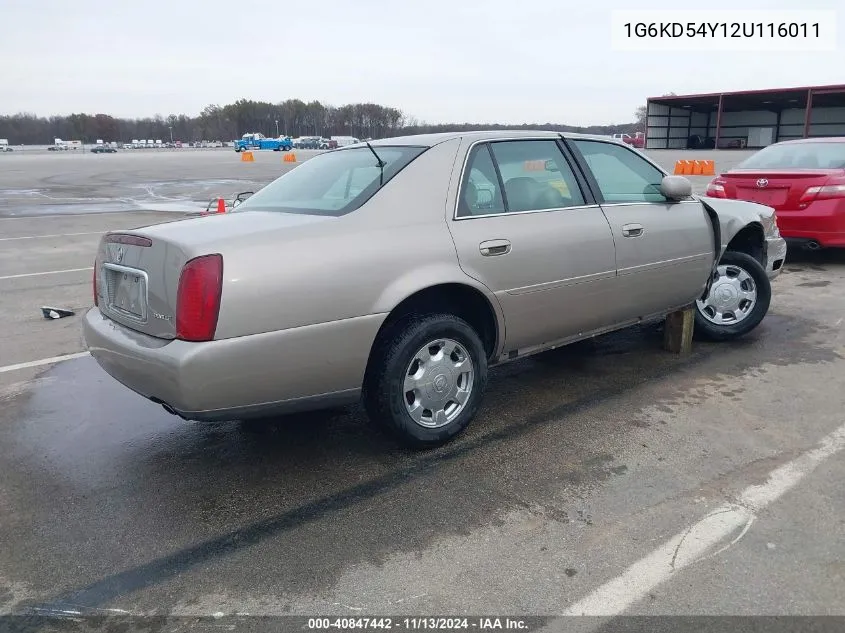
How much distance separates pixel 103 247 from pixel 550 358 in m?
3.12

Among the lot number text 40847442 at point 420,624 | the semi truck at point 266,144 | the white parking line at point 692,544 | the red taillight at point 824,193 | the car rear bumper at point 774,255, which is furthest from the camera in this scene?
the semi truck at point 266,144

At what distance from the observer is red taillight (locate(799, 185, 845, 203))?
7.78 metres

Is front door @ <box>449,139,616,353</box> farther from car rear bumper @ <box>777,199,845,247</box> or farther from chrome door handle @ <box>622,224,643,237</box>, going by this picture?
car rear bumper @ <box>777,199,845,247</box>

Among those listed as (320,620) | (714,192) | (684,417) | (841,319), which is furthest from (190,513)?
(714,192)

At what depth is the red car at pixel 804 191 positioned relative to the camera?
25.6 ft


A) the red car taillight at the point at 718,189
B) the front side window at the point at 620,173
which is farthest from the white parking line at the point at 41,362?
the red car taillight at the point at 718,189

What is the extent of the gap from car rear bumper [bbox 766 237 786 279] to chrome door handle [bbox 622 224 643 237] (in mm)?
1861

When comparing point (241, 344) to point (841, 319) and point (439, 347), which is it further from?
point (841, 319)

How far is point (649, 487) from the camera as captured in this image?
316cm

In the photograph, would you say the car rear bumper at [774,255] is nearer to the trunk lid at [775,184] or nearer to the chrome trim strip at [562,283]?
the chrome trim strip at [562,283]

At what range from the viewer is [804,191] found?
786 centimetres

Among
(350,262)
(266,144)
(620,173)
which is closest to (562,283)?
(620,173)

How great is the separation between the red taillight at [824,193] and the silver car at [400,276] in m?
3.98

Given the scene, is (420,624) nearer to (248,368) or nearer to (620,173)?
(248,368)
